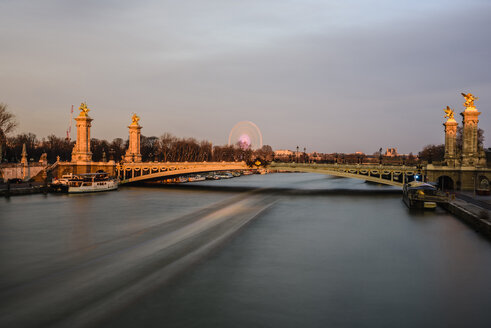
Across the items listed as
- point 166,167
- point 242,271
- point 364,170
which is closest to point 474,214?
point 242,271

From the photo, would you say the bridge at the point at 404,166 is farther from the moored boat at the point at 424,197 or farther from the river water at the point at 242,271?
the river water at the point at 242,271

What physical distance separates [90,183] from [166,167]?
15.3 meters

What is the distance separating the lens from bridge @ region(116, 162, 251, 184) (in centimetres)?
7000

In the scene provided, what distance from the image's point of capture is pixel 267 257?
22453 millimetres

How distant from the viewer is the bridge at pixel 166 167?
7000cm

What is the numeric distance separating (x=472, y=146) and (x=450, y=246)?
33553 millimetres

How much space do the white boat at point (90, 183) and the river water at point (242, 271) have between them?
74.8 ft

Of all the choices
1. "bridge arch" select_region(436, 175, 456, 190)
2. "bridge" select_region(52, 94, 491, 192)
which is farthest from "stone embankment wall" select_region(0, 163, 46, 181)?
"bridge arch" select_region(436, 175, 456, 190)

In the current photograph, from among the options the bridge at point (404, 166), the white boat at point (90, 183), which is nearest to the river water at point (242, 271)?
the bridge at point (404, 166)

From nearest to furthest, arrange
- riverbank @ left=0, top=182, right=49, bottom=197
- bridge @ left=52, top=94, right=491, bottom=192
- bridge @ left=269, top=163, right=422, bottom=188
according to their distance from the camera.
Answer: riverbank @ left=0, top=182, right=49, bottom=197
bridge @ left=52, top=94, right=491, bottom=192
bridge @ left=269, top=163, right=422, bottom=188

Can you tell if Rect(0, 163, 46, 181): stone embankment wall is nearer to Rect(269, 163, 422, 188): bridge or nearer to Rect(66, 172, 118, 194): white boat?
Rect(66, 172, 118, 194): white boat

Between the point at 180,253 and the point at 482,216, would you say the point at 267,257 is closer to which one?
the point at 180,253

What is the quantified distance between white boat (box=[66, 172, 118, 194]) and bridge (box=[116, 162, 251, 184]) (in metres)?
7.24

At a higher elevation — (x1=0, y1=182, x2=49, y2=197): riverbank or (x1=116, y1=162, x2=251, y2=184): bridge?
(x1=116, y1=162, x2=251, y2=184): bridge
